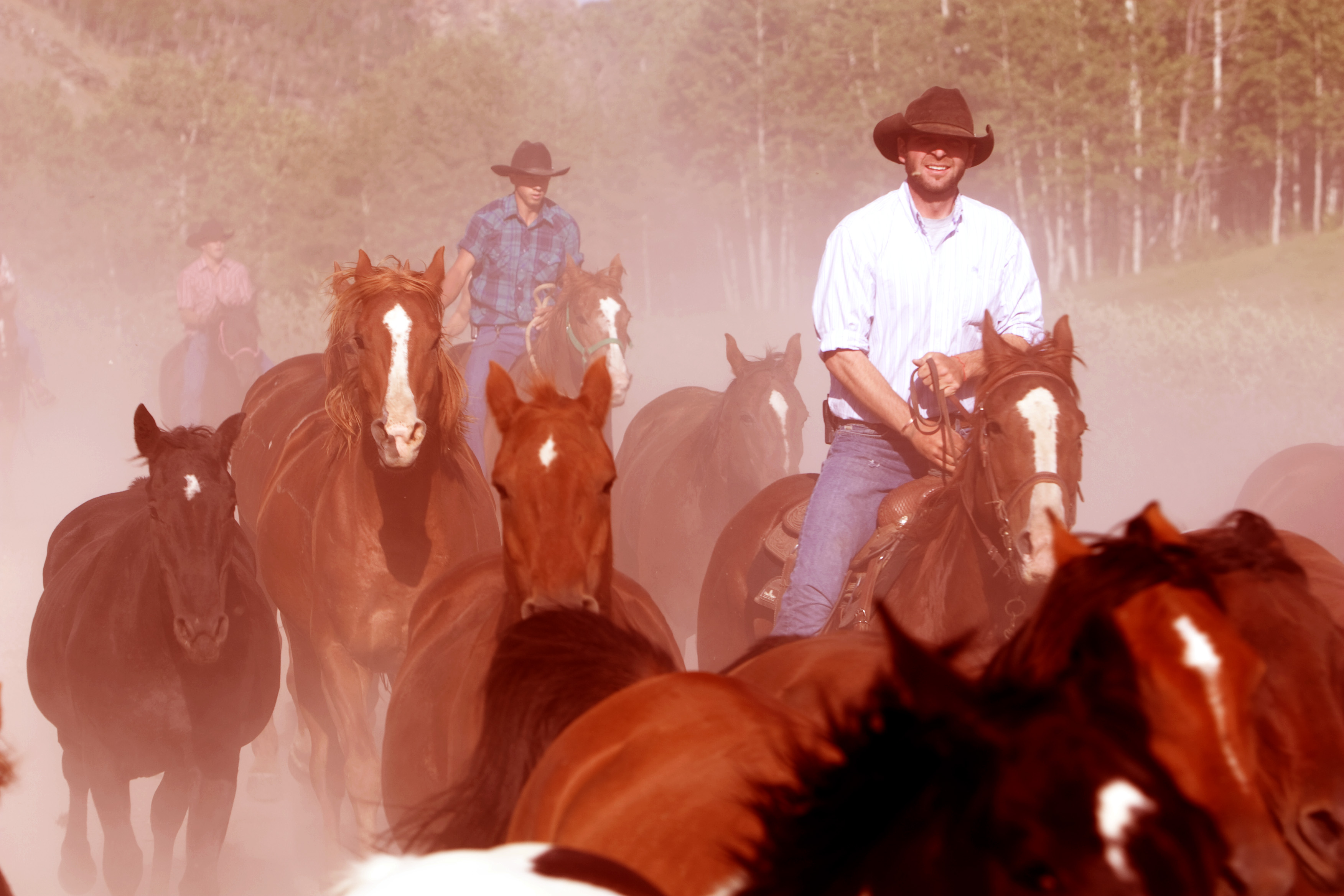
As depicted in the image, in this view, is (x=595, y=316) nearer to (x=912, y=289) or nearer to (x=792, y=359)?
(x=792, y=359)

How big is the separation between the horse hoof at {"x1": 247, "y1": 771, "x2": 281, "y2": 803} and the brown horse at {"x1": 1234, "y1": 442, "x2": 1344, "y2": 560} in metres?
5.96

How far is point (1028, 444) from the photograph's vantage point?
4.57m

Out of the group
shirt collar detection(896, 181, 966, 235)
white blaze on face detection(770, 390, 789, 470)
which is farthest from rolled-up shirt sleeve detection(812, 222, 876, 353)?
white blaze on face detection(770, 390, 789, 470)

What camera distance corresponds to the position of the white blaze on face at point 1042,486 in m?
4.46

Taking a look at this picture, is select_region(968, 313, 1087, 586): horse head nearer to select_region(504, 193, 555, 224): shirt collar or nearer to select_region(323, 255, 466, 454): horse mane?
select_region(323, 255, 466, 454): horse mane

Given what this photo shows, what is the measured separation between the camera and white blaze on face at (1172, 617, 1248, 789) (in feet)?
6.58

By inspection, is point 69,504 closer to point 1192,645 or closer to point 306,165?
point 1192,645

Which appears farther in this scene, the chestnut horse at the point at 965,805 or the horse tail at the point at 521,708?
the horse tail at the point at 521,708

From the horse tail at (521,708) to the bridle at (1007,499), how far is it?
158 cm

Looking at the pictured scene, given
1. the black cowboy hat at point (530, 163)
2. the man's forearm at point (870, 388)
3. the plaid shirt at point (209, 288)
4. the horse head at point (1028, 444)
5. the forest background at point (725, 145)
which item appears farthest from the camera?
the forest background at point (725, 145)

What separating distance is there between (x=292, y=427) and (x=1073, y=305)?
105 ft

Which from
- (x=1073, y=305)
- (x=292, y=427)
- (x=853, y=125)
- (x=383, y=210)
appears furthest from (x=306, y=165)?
(x=292, y=427)

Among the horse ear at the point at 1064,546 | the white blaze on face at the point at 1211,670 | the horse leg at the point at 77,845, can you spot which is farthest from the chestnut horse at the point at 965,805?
the horse leg at the point at 77,845

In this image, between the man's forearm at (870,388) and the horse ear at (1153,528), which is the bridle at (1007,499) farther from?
the horse ear at (1153,528)
